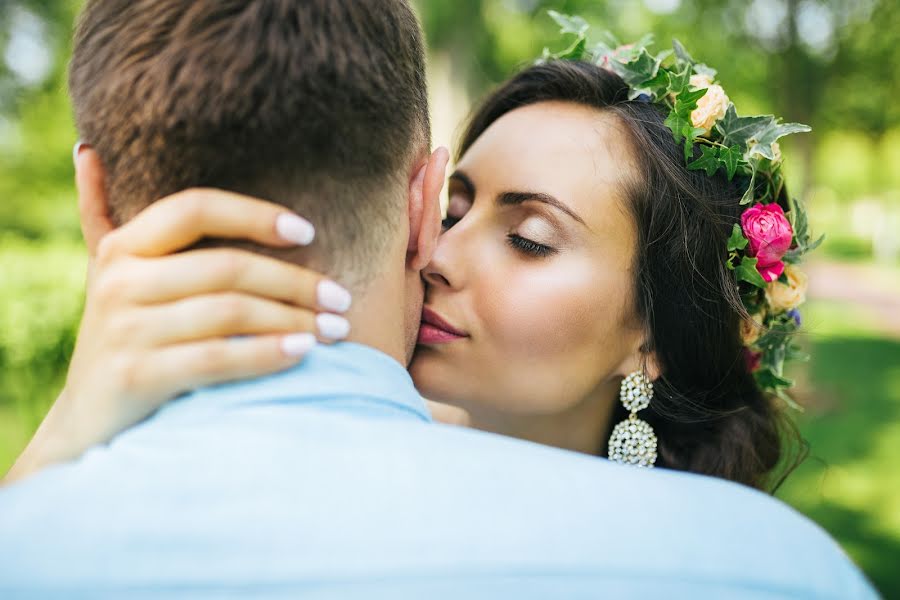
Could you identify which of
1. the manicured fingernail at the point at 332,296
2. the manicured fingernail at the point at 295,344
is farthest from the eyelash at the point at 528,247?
the manicured fingernail at the point at 295,344

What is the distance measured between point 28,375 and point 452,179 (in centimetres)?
586

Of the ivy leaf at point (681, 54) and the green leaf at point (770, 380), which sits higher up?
the ivy leaf at point (681, 54)

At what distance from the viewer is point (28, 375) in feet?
23.6

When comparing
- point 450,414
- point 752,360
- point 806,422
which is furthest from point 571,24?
point 806,422

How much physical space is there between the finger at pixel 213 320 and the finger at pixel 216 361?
0.08 ft

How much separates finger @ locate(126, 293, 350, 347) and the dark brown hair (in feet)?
5.49

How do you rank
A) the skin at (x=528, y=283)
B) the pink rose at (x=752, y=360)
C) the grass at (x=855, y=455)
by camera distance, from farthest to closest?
the grass at (x=855, y=455)
the pink rose at (x=752, y=360)
the skin at (x=528, y=283)

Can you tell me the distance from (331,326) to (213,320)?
22 centimetres

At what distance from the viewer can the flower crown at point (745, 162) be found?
288 centimetres

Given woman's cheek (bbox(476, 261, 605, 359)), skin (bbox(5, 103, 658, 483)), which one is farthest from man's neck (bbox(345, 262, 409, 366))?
woman's cheek (bbox(476, 261, 605, 359))

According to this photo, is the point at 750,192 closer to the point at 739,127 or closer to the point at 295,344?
the point at 739,127

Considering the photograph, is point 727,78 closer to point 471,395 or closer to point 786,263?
point 786,263

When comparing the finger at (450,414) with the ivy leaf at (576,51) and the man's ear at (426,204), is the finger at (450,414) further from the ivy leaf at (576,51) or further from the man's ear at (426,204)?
the ivy leaf at (576,51)

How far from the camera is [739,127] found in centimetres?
290
